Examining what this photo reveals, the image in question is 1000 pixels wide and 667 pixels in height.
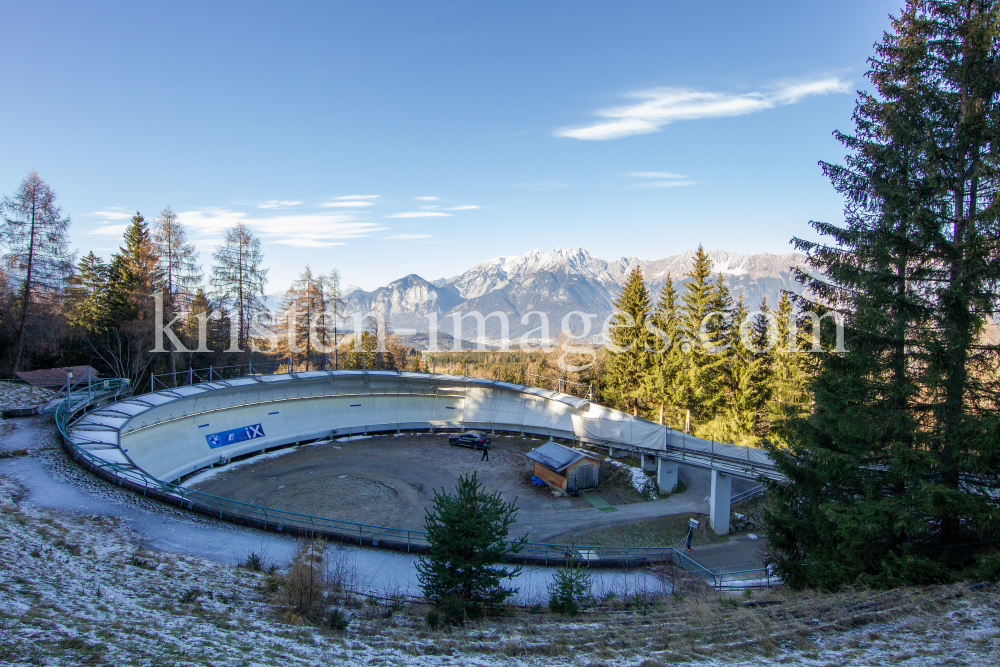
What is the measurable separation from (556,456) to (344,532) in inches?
470

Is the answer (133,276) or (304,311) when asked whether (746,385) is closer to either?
(304,311)

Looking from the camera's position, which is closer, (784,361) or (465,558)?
(465,558)

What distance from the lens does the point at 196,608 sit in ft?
26.4

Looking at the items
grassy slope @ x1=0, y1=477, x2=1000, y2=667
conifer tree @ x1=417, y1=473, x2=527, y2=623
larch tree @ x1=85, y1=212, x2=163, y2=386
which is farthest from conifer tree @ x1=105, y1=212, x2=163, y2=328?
conifer tree @ x1=417, y1=473, x2=527, y2=623

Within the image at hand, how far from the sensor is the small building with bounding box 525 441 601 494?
23188 millimetres

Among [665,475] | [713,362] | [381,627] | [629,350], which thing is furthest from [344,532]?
[713,362]

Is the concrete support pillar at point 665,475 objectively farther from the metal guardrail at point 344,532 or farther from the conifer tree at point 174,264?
the conifer tree at point 174,264

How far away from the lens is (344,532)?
50.7 feet

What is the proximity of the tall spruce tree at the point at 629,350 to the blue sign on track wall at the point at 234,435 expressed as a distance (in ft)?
78.7

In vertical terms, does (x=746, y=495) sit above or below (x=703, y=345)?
below

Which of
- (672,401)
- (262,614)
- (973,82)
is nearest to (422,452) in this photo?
(672,401)

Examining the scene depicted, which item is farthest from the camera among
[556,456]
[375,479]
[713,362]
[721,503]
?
[713,362]

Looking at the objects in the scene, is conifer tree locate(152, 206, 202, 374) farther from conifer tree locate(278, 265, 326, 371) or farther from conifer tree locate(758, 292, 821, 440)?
conifer tree locate(758, 292, 821, 440)

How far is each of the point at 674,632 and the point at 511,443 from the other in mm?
23718
